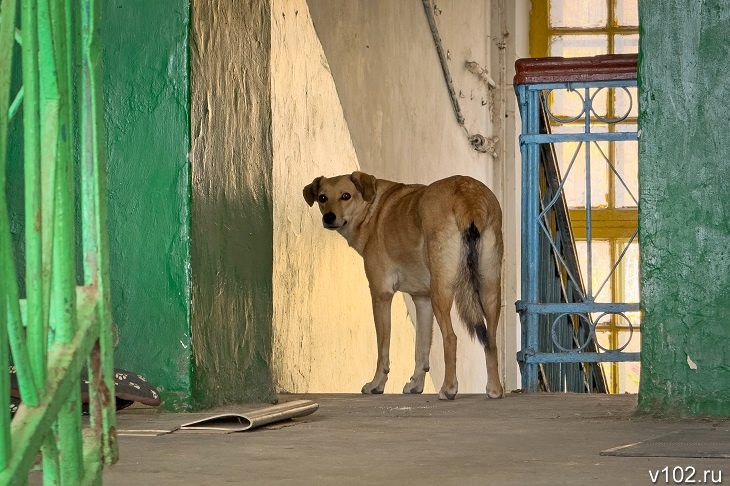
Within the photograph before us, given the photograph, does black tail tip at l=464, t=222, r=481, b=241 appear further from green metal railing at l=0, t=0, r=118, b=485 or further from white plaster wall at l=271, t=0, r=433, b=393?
green metal railing at l=0, t=0, r=118, b=485

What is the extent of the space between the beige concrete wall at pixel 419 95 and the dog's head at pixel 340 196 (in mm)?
1048

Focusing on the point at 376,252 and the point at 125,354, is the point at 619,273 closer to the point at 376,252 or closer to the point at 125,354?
the point at 376,252

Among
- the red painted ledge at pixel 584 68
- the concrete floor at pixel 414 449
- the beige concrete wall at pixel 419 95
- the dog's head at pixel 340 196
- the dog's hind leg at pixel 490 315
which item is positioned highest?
the beige concrete wall at pixel 419 95

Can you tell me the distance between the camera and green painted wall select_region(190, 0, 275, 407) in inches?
154

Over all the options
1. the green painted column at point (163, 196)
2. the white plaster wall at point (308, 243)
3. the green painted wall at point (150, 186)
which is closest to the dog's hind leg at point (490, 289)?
the white plaster wall at point (308, 243)

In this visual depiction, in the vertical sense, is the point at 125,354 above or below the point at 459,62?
below

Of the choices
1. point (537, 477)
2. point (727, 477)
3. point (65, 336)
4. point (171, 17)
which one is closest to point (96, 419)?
point (65, 336)

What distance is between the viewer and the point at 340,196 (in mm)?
6488

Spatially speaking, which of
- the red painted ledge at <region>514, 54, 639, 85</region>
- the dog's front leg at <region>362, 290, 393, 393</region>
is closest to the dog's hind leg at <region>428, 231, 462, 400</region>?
the dog's front leg at <region>362, 290, 393, 393</region>

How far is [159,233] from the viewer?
3.84m

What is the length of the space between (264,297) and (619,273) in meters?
12.3

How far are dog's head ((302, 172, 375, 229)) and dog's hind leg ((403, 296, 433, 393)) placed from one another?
660mm

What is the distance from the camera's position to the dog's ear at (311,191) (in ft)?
21.4

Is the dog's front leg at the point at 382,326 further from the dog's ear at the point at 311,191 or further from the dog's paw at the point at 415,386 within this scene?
the dog's ear at the point at 311,191
